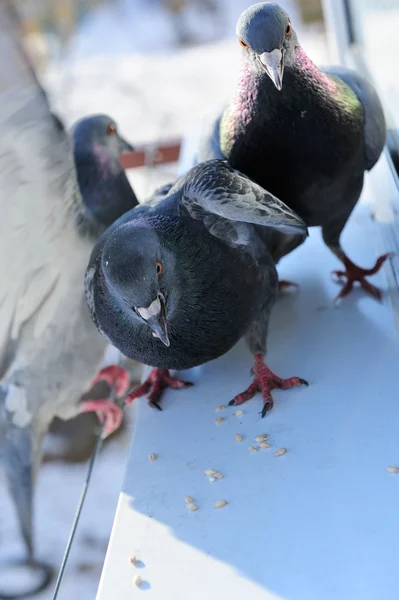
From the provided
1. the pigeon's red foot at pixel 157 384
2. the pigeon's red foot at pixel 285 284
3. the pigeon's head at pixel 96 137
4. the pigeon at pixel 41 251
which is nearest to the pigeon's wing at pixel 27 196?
the pigeon at pixel 41 251

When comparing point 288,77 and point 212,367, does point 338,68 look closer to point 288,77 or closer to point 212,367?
point 288,77

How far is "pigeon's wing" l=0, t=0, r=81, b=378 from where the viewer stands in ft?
5.94

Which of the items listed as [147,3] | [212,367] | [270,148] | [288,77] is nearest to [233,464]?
[212,367]

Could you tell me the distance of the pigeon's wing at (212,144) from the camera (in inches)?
71.5

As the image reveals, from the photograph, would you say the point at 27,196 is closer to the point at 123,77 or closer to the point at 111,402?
the point at 111,402

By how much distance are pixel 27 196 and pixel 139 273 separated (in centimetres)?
78

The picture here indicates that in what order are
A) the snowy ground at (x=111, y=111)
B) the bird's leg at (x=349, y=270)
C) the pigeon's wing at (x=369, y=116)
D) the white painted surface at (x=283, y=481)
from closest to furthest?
1. the white painted surface at (x=283, y=481)
2. the pigeon's wing at (x=369, y=116)
3. the bird's leg at (x=349, y=270)
4. the snowy ground at (x=111, y=111)

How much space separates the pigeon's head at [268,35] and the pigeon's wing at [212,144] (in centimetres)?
30

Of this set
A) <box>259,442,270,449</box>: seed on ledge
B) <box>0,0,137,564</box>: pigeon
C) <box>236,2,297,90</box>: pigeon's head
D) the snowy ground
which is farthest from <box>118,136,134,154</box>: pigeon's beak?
<box>259,442,270,449</box>: seed on ledge

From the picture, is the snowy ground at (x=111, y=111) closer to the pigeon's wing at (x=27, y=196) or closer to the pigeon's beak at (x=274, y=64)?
the pigeon's wing at (x=27, y=196)

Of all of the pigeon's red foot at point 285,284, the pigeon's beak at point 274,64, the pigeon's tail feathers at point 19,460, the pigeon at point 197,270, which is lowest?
the pigeon's tail feathers at point 19,460

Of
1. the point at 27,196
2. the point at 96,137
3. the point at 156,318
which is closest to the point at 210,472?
the point at 156,318

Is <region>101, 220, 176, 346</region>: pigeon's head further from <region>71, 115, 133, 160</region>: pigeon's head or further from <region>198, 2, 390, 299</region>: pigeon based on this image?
<region>71, 115, 133, 160</region>: pigeon's head

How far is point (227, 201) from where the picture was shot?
4.77 feet
